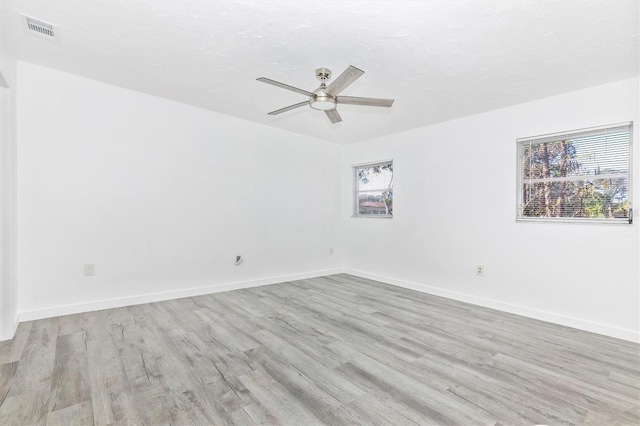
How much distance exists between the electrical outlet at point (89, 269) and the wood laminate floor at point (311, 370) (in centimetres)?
44

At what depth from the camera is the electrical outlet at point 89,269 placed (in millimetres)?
3291

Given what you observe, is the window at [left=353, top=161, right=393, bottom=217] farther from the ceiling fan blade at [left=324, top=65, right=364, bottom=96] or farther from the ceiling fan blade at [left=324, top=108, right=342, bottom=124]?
the ceiling fan blade at [left=324, top=65, right=364, bottom=96]

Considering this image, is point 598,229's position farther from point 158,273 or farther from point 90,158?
point 90,158

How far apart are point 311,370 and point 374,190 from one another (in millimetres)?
3706

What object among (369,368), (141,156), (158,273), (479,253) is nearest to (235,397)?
(369,368)

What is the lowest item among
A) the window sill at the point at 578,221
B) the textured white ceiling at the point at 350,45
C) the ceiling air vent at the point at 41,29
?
the window sill at the point at 578,221

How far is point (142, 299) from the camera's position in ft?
11.8

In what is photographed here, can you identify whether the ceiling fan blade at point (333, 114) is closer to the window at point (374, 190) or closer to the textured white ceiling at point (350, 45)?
the textured white ceiling at point (350, 45)

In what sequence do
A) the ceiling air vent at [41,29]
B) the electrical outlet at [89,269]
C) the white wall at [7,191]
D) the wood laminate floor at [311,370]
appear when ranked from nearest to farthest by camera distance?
the wood laminate floor at [311,370] < the ceiling air vent at [41,29] < the white wall at [7,191] < the electrical outlet at [89,269]

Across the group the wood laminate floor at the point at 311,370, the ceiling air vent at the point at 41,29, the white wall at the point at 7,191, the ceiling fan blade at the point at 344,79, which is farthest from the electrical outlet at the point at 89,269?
the ceiling fan blade at the point at 344,79

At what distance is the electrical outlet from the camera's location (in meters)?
3.29

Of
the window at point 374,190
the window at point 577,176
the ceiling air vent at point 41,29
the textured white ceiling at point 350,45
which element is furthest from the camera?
the window at point 374,190

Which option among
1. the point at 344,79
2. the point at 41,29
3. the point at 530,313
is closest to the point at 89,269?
the point at 41,29

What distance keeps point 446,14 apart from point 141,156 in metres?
3.50
